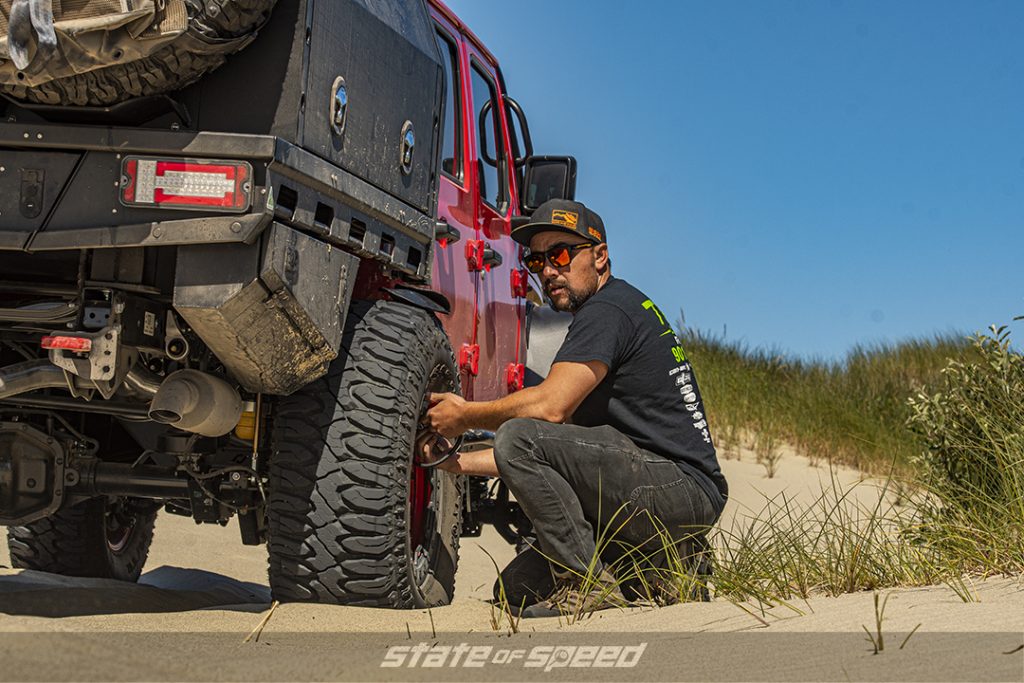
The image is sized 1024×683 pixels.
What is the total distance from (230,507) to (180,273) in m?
1.20

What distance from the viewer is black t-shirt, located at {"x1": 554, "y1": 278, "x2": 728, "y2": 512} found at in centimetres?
436

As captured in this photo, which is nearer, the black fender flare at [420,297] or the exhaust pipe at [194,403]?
the exhaust pipe at [194,403]

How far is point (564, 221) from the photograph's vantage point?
4520 mm

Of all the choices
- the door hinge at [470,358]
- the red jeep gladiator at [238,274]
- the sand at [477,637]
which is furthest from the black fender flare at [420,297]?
the sand at [477,637]

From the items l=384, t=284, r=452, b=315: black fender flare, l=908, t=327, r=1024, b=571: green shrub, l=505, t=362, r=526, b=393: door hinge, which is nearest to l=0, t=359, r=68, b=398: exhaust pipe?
l=384, t=284, r=452, b=315: black fender flare

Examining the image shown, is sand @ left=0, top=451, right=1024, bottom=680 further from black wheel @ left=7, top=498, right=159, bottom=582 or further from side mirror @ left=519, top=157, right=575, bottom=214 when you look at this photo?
side mirror @ left=519, top=157, right=575, bottom=214

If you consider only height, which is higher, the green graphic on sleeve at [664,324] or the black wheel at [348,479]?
the green graphic on sleeve at [664,324]

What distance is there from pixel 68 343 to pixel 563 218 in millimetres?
1863

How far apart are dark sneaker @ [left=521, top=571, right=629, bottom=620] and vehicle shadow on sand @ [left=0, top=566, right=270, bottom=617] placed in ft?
2.99

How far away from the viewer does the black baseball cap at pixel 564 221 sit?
452 centimetres

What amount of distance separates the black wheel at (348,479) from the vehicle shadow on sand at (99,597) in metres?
0.32

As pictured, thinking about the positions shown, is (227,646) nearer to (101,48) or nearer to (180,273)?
(180,273)

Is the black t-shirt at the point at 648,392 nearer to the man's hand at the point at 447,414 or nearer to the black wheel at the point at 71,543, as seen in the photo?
→ the man's hand at the point at 447,414

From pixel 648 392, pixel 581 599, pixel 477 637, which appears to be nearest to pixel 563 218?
pixel 648 392
